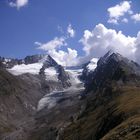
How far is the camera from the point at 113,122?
16300 cm

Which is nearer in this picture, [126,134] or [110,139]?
[126,134]

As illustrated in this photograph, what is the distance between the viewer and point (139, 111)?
140625 mm

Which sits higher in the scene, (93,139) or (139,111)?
(139,111)

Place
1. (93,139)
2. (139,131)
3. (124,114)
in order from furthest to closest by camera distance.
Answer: (93,139)
(124,114)
(139,131)

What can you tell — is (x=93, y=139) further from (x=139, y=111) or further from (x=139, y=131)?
(x=139, y=131)

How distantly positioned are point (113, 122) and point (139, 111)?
79.1 feet

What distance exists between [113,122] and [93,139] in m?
20.7

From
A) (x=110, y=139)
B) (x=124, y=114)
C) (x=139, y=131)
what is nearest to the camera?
(x=139, y=131)

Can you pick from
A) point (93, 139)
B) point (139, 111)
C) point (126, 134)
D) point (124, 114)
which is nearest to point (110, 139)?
point (126, 134)

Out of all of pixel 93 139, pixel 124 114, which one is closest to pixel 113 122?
pixel 124 114

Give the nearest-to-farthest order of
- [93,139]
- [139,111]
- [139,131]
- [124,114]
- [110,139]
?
[139,131]
[110,139]
[139,111]
[124,114]
[93,139]

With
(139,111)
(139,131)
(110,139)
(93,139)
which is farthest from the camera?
(93,139)

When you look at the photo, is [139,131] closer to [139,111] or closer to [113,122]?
[139,111]

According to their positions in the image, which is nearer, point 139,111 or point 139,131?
point 139,131
